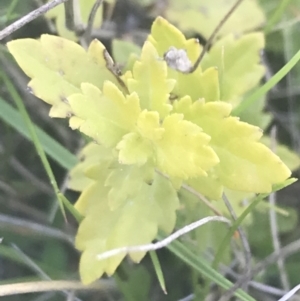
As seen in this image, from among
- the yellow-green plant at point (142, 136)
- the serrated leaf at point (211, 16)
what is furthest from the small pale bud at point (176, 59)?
the serrated leaf at point (211, 16)

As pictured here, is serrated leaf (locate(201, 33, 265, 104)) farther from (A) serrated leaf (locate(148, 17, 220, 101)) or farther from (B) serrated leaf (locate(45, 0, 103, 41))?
(B) serrated leaf (locate(45, 0, 103, 41))

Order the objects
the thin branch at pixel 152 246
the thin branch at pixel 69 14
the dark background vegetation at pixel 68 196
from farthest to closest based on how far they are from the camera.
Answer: the dark background vegetation at pixel 68 196
the thin branch at pixel 69 14
the thin branch at pixel 152 246

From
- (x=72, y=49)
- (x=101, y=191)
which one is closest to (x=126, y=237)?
(x=101, y=191)

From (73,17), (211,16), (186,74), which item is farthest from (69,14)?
(211,16)

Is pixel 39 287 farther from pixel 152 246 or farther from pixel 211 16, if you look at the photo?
pixel 211 16

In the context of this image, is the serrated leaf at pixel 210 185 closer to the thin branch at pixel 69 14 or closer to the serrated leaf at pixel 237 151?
the serrated leaf at pixel 237 151

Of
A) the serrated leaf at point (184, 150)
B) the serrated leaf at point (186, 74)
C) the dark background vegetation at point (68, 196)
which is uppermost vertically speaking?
the serrated leaf at point (186, 74)
